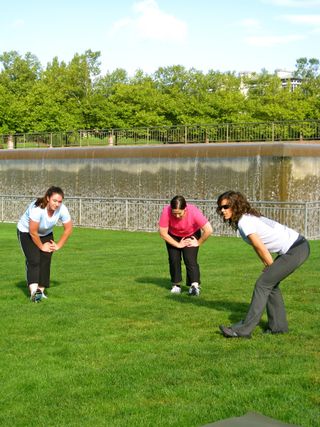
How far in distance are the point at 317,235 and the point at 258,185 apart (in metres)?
3.13

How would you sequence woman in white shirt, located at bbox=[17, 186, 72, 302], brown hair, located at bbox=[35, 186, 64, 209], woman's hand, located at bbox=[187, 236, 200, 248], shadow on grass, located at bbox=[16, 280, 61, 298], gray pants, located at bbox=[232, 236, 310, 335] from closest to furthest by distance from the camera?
gray pants, located at bbox=[232, 236, 310, 335] → brown hair, located at bbox=[35, 186, 64, 209] → woman in white shirt, located at bbox=[17, 186, 72, 302] → woman's hand, located at bbox=[187, 236, 200, 248] → shadow on grass, located at bbox=[16, 280, 61, 298]

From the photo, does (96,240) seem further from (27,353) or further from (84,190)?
(27,353)

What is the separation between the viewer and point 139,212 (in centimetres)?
2466

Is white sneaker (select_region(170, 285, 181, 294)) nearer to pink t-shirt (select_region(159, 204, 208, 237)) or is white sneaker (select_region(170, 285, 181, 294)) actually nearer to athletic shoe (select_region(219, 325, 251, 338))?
pink t-shirt (select_region(159, 204, 208, 237))

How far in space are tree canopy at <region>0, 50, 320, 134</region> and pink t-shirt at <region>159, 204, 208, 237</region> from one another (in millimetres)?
35695

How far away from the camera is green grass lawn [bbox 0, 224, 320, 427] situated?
5.41 metres

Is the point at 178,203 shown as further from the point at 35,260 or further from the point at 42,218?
the point at 35,260

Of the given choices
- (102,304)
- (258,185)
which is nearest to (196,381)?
(102,304)

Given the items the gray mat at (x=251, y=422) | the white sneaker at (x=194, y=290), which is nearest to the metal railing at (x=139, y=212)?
the white sneaker at (x=194, y=290)

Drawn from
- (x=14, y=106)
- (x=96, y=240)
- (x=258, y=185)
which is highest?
(x=14, y=106)

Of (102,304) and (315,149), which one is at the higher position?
(315,149)

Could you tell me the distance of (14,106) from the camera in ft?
156

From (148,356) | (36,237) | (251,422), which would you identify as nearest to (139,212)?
(36,237)

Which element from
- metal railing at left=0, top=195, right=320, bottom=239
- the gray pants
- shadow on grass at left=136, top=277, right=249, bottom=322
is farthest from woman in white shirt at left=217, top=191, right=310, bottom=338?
metal railing at left=0, top=195, right=320, bottom=239
